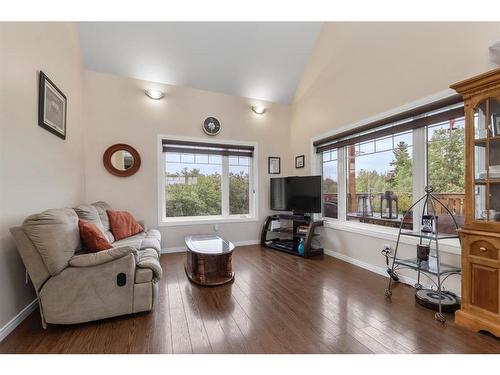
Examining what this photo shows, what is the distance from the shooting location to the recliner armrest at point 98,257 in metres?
1.77

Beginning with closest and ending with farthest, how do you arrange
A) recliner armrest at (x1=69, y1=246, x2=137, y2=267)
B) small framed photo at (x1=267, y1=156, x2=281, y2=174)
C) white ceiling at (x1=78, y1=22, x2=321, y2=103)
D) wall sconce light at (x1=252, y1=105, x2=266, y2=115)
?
recliner armrest at (x1=69, y1=246, x2=137, y2=267)
white ceiling at (x1=78, y1=22, x2=321, y2=103)
wall sconce light at (x1=252, y1=105, x2=266, y2=115)
small framed photo at (x1=267, y1=156, x2=281, y2=174)

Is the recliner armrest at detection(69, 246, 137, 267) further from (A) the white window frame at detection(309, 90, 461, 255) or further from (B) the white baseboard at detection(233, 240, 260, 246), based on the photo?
(A) the white window frame at detection(309, 90, 461, 255)

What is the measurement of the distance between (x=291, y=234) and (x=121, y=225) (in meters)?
2.69

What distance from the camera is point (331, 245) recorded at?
3709 millimetres

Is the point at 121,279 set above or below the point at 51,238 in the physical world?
below

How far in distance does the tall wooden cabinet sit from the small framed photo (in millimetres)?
3008

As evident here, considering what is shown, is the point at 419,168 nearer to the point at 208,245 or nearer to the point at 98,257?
the point at 208,245

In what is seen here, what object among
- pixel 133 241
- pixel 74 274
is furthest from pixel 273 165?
pixel 74 274

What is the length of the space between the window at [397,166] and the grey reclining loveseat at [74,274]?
2695mm

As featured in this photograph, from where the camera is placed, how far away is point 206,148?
4.13 metres

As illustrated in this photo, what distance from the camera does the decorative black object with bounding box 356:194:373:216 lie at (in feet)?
10.6

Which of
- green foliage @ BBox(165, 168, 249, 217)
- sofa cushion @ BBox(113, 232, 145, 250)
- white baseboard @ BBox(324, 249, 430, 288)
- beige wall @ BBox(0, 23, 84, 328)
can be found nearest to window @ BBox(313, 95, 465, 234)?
white baseboard @ BBox(324, 249, 430, 288)
